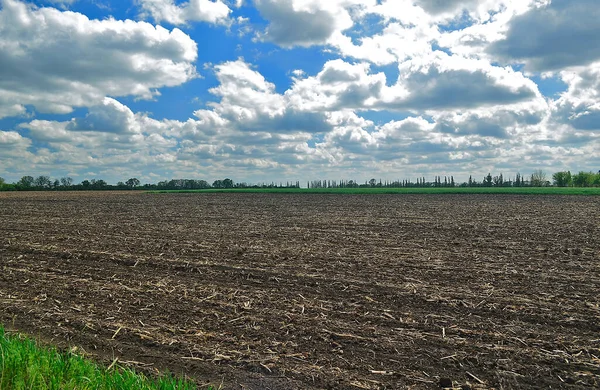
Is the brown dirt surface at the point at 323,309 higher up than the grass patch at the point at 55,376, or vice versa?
the grass patch at the point at 55,376

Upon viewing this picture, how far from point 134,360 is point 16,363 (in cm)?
151

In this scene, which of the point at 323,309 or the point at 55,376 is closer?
the point at 55,376

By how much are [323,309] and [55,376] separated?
4.56 metres

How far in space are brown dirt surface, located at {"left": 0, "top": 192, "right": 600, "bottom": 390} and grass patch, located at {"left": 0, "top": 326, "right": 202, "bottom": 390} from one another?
2.91 feet

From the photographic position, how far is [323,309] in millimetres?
8117

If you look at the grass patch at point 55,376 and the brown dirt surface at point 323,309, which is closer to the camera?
the grass patch at point 55,376

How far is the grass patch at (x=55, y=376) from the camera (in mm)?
4738

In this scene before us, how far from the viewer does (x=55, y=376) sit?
4977mm

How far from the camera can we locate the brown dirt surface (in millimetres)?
5840

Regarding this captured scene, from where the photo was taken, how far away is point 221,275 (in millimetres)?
10867

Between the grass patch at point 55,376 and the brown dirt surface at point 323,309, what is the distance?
888 mm

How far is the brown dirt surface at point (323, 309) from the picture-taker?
19.2 feet

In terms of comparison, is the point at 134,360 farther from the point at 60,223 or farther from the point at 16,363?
the point at 60,223

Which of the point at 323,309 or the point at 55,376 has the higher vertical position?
the point at 55,376
